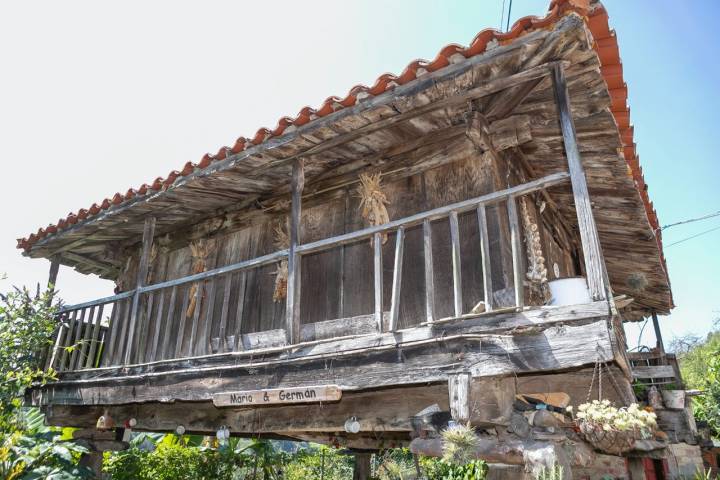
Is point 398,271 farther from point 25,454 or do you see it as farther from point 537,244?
point 25,454

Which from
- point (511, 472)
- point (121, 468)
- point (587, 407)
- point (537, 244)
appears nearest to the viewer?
point (587, 407)

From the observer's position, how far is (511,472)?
301cm

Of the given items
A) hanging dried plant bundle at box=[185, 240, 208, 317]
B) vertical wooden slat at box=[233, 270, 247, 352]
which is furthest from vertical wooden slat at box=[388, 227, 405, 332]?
hanging dried plant bundle at box=[185, 240, 208, 317]

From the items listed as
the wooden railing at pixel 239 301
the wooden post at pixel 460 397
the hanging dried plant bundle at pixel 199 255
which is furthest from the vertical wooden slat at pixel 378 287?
the hanging dried plant bundle at pixel 199 255

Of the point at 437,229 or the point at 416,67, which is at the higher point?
the point at 416,67

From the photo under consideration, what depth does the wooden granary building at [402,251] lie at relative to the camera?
2992 millimetres

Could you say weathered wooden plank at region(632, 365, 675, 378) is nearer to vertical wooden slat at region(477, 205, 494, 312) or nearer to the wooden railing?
the wooden railing

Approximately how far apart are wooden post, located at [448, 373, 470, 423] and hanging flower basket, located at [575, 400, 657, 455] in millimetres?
604

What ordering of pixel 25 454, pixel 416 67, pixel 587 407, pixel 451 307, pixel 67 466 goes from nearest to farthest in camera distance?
pixel 587 407 → pixel 416 67 → pixel 451 307 → pixel 25 454 → pixel 67 466

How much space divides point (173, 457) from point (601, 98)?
32.5ft

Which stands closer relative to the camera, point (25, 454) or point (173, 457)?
point (25, 454)

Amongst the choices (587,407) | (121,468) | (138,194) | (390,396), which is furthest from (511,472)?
(121,468)

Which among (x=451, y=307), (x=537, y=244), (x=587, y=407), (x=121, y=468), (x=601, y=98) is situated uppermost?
(x=601, y=98)

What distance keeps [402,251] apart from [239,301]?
84.4 inches
